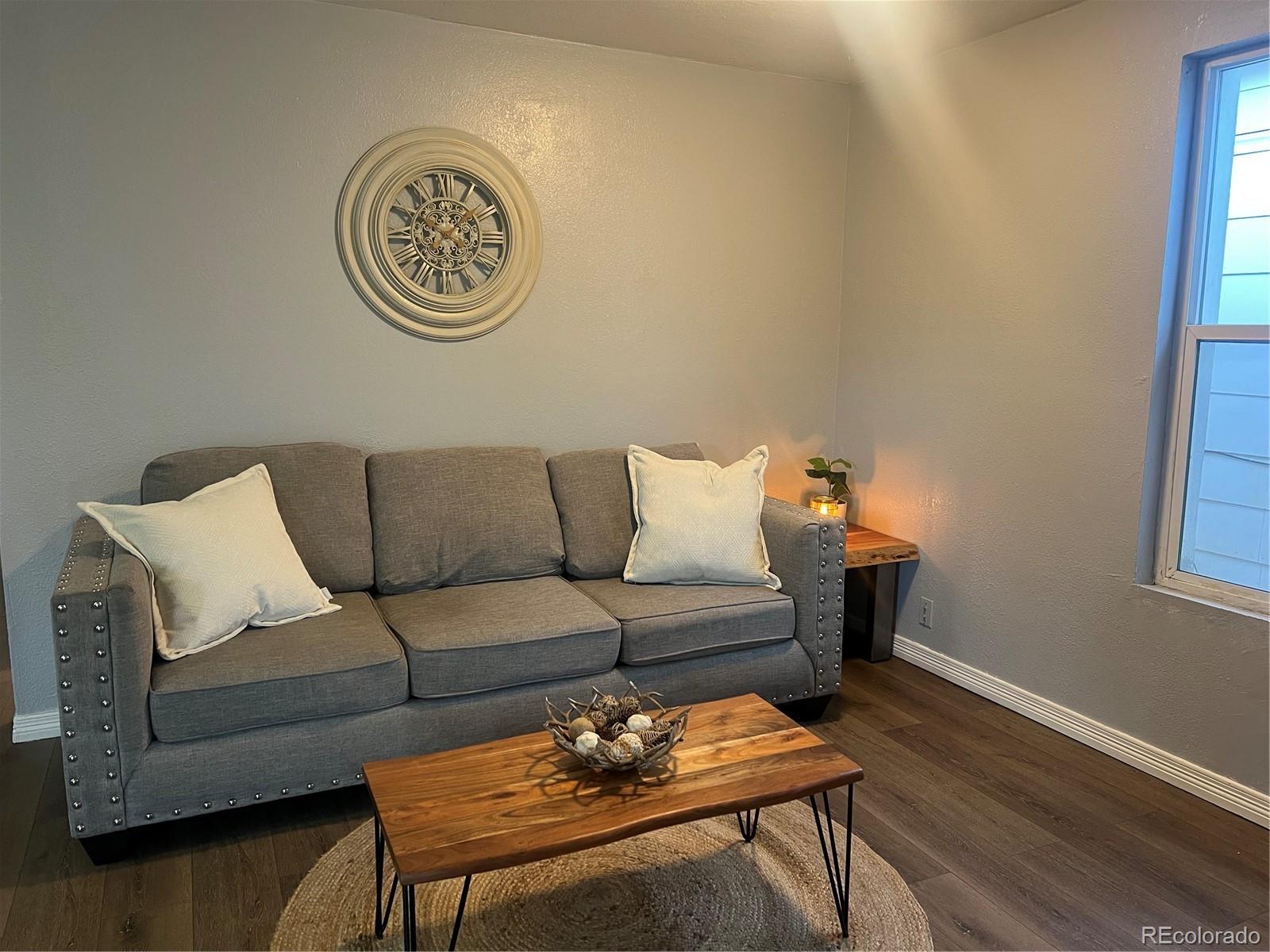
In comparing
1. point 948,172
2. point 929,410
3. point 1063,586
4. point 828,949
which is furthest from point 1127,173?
point 828,949

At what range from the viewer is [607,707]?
210cm

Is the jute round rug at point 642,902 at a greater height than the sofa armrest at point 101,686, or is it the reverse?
the sofa armrest at point 101,686

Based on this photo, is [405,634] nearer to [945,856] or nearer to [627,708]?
[627,708]

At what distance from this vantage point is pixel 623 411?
3.77 meters

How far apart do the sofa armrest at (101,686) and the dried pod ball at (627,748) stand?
3.94 feet

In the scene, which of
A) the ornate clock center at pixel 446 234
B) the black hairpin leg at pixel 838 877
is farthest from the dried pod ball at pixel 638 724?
the ornate clock center at pixel 446 234

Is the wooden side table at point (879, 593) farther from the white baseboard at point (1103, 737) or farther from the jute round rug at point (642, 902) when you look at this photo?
the jute round rug at point (642, 902)

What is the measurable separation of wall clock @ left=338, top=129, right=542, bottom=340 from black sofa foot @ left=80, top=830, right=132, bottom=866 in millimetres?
1833

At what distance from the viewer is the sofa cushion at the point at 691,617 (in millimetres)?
2877

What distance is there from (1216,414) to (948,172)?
135 centimetres

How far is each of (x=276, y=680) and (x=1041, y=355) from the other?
2614 millimetres

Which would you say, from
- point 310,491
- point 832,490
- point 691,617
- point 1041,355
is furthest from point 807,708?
point 310,491

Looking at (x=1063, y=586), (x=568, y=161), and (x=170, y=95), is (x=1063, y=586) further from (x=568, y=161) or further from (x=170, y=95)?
(x=170, y=95)

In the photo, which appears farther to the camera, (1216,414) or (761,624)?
(761,624)
